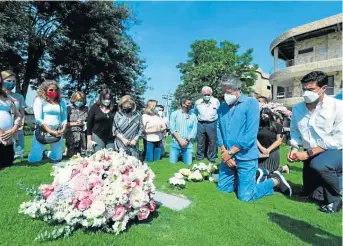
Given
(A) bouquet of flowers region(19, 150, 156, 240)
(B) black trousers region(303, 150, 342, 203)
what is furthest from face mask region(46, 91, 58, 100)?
(B) black trousers region(303, 150, 342, 203)

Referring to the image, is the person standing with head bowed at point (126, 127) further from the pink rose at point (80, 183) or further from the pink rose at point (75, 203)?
the pink rose at point (75, 203)

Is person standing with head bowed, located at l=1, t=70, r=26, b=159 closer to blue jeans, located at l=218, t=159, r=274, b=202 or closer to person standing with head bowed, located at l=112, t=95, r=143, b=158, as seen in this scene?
person standing with head bowed, located at l=112, t=95, r=143, b=158

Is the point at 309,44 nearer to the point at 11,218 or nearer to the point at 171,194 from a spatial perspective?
the point at 171,194

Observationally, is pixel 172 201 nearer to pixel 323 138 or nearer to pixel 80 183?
pixel 80 183

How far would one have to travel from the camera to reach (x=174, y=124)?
7.79 meters

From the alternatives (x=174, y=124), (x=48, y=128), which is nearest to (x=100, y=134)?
(x=48, y=128)

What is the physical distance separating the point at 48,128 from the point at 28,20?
13229 millimetres

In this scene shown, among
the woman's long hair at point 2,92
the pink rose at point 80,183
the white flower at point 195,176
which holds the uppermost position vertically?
the woman's long hair at point 2,92

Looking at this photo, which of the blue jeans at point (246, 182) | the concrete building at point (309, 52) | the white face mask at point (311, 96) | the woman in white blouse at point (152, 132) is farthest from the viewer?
the concrete building at point (309, 52)

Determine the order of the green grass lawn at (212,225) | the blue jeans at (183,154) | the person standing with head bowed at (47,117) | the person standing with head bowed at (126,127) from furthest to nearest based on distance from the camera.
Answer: the blue jeans at (183,154) → the person standing with head bowed at (47,117) → the person standing with head bowed at (126,127) → the green grass lawn at (212,225)

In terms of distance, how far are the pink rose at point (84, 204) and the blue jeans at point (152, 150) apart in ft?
15.5

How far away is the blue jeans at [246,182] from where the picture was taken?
461 centimetres

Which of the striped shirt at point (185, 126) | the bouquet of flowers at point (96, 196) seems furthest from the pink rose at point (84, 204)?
the striped shirt at point (185, 126)

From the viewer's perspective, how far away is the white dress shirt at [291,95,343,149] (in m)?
4.18
